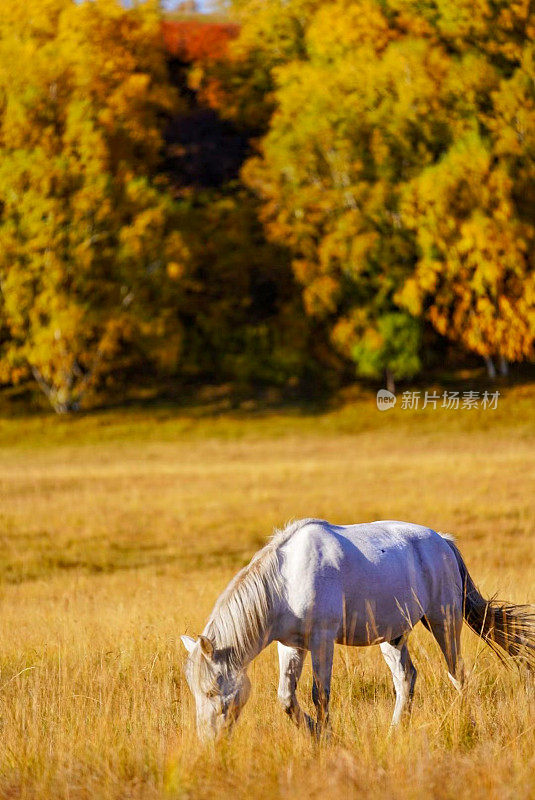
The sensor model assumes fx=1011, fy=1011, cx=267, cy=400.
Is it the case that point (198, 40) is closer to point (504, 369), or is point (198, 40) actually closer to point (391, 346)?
point (391, 346)

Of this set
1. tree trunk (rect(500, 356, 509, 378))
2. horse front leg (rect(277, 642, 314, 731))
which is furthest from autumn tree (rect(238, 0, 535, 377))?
horse front leg (rect(277, 642, 314, 731))

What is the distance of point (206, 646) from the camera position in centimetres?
490

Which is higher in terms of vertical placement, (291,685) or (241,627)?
(241,627)

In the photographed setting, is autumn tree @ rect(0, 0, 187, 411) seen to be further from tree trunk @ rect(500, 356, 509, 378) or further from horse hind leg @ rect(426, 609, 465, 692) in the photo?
horse hind leg @ rect(426, 609, 465, 692)

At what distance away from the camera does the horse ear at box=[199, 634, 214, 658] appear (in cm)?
488

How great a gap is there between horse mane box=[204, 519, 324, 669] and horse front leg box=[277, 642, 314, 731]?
34 cm

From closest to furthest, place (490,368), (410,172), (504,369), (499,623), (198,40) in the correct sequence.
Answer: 1. (499,623)
2. (410,172)
3. (490,368)
4. (504,369)
5. (198,40)

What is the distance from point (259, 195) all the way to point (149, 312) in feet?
23.4

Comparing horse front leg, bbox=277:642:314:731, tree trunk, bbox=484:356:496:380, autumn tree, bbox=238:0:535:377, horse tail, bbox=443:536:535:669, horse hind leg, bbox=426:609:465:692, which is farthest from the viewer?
tree trunk, bbox=484:356:496:380

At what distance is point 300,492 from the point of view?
20844 millimetres

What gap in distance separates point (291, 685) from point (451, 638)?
132cm

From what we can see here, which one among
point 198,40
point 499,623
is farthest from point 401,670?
point 198,40

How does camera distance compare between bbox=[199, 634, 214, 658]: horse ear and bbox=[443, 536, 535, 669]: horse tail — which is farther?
bbox=[443, 536, 535, 669]: horse tail

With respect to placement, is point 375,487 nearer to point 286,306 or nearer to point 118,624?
point 118,624
